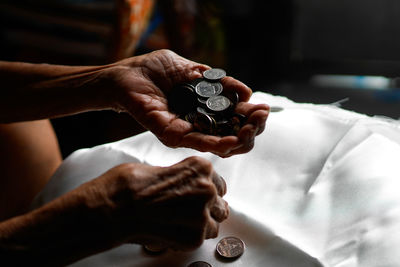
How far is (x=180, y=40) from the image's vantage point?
2.26 metres

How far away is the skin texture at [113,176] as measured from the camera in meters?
0.76

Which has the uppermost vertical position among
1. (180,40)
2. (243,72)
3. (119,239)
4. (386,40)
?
(119,239)

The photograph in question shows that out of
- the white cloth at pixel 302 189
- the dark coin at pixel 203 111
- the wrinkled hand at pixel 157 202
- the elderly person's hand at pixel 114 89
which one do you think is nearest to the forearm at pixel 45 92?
the elderly person's hand at pixel 114 89

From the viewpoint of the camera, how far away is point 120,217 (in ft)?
2.50

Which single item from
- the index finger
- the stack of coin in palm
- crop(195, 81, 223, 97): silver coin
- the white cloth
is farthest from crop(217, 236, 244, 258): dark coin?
crop(195, 81, 223, 97): silver coin

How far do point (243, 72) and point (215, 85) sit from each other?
1739mm

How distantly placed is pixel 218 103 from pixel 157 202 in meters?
0.34

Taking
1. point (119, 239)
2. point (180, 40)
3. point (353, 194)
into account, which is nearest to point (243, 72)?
point (180, 40)

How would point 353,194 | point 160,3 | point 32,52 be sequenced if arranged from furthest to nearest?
1. point 32,52
2. point 160,3
3. point 353,194

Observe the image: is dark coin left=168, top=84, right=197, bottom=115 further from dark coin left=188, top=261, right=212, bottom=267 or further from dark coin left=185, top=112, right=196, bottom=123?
dark coin left=188, top=261, right=212, bottom=267

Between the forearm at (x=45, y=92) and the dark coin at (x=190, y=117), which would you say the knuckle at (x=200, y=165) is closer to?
the dark coin at (x=190, y=117)

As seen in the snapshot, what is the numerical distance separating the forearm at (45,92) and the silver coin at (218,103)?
267 millimetres

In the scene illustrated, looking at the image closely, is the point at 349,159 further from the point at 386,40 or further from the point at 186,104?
the point at 386,40

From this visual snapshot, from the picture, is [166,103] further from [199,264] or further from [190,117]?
[199,264]
